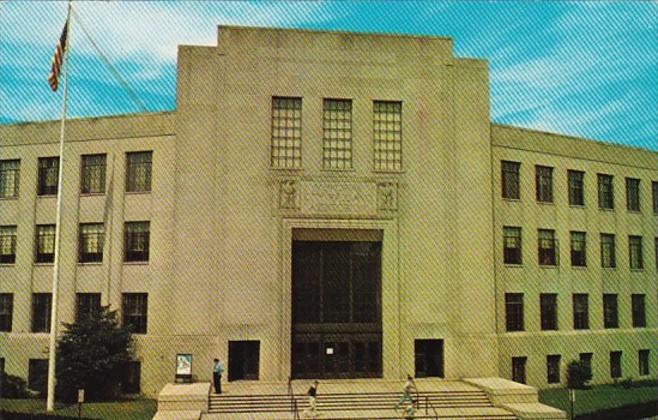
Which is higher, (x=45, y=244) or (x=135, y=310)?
(x=45, y=244)

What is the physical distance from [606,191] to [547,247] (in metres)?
6.80

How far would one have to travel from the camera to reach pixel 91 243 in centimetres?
3650

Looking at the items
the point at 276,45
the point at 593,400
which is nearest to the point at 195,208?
the point at 276,45

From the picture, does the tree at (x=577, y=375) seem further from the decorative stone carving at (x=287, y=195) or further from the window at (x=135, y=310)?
the window at (x=135, y=310)

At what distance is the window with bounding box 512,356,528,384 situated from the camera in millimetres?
38156

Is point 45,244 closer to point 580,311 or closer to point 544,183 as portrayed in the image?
point 544,183

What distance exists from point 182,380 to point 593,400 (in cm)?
2089

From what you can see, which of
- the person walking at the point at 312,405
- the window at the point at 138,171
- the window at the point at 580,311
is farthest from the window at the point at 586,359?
the window at the point at 138,171

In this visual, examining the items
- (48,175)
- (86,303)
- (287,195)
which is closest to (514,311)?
(287,195)

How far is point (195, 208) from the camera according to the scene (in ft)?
113

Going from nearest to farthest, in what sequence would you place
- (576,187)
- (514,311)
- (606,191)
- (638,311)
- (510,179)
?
(514,311)
(510,179)
(576,187)
(606,191)
(638,311)

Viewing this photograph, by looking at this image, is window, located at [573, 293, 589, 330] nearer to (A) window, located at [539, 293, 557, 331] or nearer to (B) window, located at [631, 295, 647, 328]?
(A) window, located at [539, 293, 557, 331]

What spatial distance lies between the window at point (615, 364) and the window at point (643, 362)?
1.86 meters

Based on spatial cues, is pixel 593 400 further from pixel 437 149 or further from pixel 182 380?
pixel 182 380
